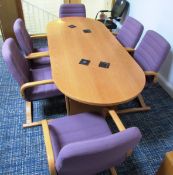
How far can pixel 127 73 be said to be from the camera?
5.34ft

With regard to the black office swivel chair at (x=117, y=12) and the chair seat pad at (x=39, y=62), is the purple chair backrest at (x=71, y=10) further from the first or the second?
the chair seat pad at (x=39, y=62)

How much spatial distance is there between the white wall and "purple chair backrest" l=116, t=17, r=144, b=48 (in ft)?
1.38

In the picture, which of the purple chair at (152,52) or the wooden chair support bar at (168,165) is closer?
the wooden chair support bar at (168,165)

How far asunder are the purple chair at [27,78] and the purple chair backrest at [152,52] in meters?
1.04

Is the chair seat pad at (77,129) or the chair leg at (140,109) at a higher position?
the chair seat pad at (77,129)

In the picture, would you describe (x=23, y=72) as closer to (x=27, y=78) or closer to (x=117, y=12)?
(x=27, y=78)

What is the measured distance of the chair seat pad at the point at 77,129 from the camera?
1.36 m

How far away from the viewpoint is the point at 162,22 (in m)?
2.49

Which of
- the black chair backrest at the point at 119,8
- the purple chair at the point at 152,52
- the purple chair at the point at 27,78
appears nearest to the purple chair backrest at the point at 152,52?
the purple chair at the point at 152,52

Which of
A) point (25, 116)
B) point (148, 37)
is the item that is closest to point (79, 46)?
point (148, 37)

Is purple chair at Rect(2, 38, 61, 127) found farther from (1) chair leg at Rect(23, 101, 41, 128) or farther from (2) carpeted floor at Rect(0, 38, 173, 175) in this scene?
(2) carpeted floor at Rect(0, 38, 173, 175)

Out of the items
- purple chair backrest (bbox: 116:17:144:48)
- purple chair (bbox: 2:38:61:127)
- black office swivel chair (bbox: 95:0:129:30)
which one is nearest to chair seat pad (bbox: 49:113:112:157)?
purple chair (bbox: 2:38:61:127)

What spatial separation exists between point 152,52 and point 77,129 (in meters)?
1.21

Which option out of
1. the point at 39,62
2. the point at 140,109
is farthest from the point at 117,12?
the point at 140,109
